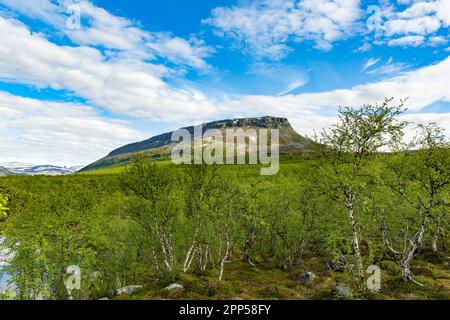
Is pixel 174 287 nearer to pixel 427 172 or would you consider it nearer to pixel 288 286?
pixel 288 286

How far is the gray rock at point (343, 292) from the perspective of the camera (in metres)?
27.4

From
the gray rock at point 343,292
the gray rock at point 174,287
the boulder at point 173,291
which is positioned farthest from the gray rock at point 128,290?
the gray rock at point 343,292

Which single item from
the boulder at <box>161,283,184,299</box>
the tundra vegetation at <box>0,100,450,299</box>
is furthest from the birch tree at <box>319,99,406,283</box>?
the boulder at <box>161,283,184,299</box>

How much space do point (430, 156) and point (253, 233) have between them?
27.4m

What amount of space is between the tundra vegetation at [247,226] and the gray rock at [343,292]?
641 mm

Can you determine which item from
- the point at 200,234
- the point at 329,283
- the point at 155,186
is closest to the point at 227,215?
the point at 200,234

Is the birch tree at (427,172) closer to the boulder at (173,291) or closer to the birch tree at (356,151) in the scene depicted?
the birch tree at (356,151)

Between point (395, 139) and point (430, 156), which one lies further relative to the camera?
point (430, 156)

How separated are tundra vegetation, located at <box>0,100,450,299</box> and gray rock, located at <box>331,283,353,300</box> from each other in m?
0.64

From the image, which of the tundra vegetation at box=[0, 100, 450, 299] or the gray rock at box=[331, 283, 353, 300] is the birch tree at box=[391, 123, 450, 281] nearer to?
the tundra vegetation at box=[0, 100, 450, 299]

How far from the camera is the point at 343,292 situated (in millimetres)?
28875

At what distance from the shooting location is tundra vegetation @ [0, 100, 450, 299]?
2844 centimetres
